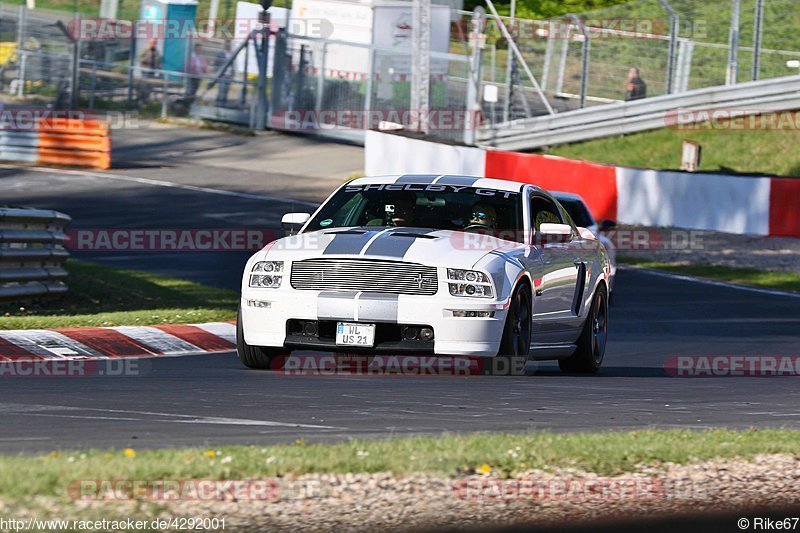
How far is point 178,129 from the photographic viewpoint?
126 ft

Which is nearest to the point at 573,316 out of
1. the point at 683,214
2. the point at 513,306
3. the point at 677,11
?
the point at 513,306

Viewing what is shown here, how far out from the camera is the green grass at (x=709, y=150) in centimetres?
3322

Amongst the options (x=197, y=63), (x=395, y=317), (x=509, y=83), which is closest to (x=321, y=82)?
(x=197, y=63)

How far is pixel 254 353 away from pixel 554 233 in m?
2.35

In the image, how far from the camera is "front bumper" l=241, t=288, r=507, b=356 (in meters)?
9.88

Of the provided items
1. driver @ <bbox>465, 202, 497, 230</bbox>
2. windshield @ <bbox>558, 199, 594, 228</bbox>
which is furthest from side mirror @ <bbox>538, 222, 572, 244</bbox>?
windshield @ <bbox>558, 199, 594, 228</bbox>

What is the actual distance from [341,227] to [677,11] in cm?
2175

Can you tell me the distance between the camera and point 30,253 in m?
14.2

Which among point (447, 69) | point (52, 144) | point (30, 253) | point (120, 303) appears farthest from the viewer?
point (447, 69)

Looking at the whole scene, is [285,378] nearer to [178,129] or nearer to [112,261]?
[112,261]

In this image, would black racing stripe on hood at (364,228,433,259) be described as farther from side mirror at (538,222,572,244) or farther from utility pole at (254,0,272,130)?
utility pole at (254,0,272,130)

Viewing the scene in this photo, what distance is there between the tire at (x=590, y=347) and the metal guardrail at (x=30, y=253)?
5146mm

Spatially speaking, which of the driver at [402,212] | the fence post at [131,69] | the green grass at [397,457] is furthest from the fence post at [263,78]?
the green grass at [397,457]

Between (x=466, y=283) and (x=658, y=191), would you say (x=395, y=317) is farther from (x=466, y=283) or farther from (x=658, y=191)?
(x=658, y=191)
